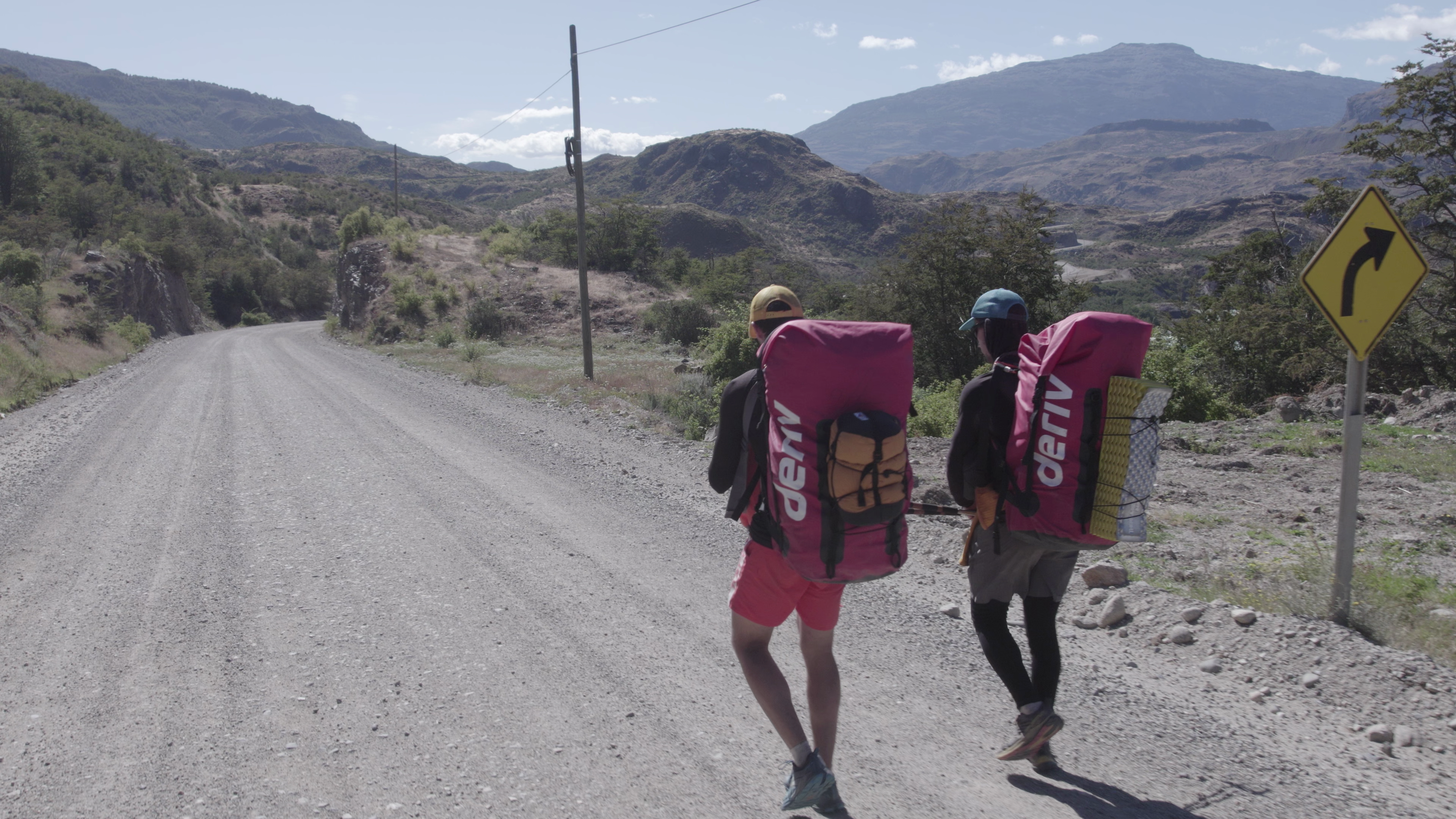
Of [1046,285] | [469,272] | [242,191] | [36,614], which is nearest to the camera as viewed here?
[36,614]

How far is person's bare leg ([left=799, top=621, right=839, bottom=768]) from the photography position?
2.86 meters

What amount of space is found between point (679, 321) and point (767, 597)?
28.4 meters

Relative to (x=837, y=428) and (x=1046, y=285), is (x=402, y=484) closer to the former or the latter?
(x=837, y=428)

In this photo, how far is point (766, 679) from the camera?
279cm

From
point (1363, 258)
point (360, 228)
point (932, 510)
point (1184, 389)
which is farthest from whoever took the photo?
point (360, 228)

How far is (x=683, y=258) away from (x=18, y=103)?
6972 centimetres

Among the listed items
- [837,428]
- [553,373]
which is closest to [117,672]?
[837,428]

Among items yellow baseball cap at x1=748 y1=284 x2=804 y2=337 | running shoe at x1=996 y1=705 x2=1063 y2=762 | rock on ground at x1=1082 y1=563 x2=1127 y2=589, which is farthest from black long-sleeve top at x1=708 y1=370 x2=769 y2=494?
rock on ground at x1=1082 y1=563 x2=1127 y2=589

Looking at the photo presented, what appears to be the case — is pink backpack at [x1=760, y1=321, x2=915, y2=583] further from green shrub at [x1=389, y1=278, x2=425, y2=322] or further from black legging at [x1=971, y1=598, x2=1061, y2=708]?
green shrub at [x1=389, y1=278, x2=425, y2=322]

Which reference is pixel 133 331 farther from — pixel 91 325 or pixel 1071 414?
pixel 1071 414

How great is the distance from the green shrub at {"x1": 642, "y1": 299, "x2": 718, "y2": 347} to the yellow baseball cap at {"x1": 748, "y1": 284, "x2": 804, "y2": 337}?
86.5 ft

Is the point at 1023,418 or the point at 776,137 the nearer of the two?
the point at 1023,418

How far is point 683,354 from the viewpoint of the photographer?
87.7 feet

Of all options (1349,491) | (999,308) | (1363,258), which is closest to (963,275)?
(1363,258)
